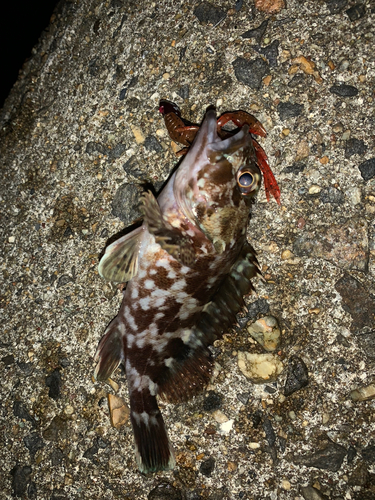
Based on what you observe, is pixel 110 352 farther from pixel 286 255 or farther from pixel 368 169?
pixel 368 169

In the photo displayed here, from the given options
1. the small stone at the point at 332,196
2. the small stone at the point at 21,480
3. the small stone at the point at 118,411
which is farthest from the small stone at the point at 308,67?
the small stone at the point at 21,480

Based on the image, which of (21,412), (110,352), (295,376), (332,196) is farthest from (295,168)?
(21,412)

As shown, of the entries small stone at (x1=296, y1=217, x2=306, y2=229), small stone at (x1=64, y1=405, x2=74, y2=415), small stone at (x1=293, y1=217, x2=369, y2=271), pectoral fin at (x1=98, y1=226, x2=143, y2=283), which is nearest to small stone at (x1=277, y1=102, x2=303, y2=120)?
small stone at (x1=296, y1=217, x2=306, y2=229)

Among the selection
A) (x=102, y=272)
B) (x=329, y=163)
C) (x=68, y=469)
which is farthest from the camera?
(x=68, y=469)

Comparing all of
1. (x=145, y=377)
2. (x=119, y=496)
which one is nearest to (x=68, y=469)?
(x=119, y=496)

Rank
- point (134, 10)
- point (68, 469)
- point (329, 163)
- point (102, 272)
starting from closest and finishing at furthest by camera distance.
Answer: point (102, 272), point (329, 163), point (68, 469), point (134, 10)

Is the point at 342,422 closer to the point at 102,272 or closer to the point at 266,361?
the point at 266,361

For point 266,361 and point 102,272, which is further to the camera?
point 266,361

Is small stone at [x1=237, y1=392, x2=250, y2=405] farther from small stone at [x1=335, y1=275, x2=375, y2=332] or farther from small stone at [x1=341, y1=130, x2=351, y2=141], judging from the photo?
small stone at [x1=341, y1=130, x2=351, y2=141]
